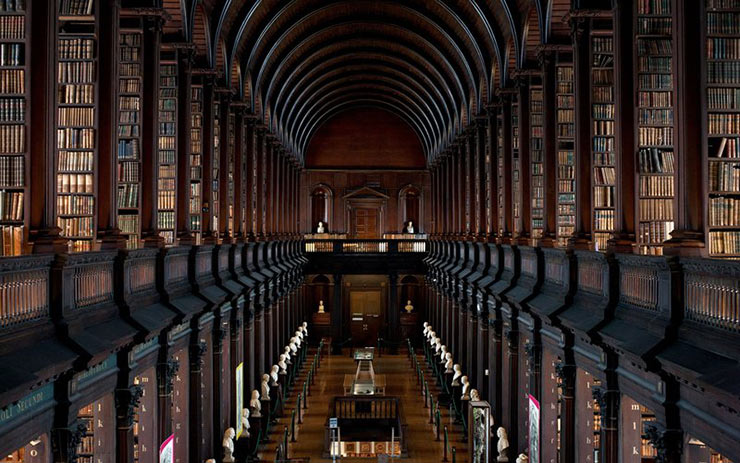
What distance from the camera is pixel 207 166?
13.4m

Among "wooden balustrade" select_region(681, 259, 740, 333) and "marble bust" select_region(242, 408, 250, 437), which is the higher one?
"wooden balustrade" select_region(681, 259, 740, 333)

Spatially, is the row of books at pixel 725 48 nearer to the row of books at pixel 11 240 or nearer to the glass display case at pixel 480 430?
the glass display case at pixel 480 430

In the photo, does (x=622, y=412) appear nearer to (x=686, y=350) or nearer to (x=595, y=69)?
(x=686, y=350)

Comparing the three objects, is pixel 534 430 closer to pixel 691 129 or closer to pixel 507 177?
pixel 691 129

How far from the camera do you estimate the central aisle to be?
15102 mm

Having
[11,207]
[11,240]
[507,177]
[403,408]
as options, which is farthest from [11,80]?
[403,408]

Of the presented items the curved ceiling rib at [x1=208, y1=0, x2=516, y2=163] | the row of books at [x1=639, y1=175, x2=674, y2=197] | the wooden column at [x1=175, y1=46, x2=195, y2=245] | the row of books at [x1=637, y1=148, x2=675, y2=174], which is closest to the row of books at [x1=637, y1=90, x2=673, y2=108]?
the row of books at [x1=637, y1=148, x2=675, y2=174]

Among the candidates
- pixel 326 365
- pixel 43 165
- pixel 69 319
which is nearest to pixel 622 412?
pixel 69 319

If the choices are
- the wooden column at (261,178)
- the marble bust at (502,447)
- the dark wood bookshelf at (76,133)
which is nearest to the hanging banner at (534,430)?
the marble bust at (502,447)

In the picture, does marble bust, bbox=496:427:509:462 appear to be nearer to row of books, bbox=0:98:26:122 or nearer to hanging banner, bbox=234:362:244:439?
hanging banner, bbox=234:362:244:439

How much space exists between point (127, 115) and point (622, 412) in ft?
26.2

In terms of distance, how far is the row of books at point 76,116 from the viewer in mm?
9469

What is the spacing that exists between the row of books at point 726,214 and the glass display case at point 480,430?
504cm

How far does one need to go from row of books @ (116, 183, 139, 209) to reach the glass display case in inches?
234
